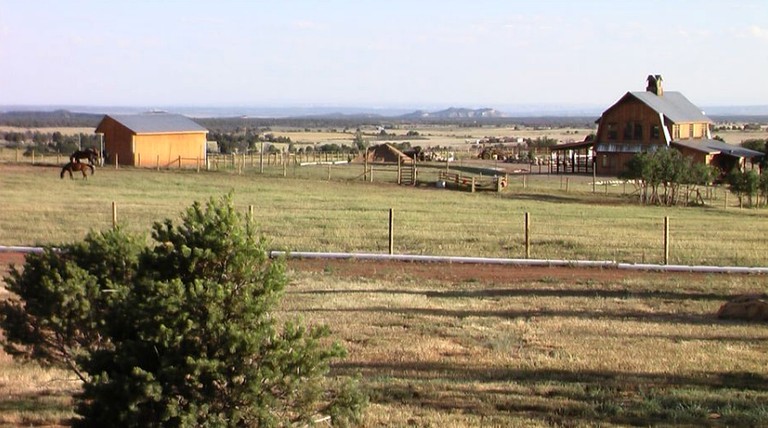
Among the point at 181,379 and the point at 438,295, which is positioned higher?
the point at 181,379

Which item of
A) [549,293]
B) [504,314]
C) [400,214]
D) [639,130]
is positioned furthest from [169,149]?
[504,314]

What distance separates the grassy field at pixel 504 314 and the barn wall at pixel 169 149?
20872 mm

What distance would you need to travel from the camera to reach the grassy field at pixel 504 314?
444 inches

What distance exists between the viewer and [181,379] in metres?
8.12

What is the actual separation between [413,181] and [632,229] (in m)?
25.9

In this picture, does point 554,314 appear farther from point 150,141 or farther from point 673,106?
point 673,106

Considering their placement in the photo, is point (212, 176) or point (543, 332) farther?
point (212, 176)

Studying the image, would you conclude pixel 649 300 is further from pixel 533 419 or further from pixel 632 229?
pixel 632 229

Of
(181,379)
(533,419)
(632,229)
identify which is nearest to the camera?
(181,379)

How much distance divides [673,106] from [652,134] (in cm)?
539

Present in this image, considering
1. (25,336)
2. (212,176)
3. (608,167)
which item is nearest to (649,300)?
(25,336)

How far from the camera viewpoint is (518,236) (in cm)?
3166

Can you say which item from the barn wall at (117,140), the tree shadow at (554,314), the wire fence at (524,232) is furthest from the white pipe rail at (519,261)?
the barn wall at (117,140)

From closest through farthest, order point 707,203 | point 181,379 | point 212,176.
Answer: point 181,379
point 707,203
point 212,176
